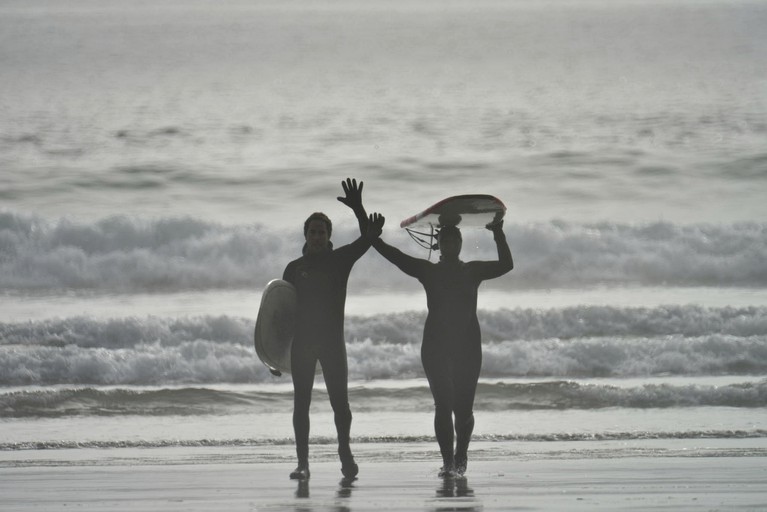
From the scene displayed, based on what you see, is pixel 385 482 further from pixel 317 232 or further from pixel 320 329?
pixel 317 232

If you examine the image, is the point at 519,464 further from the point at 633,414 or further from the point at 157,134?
the point at 157,134

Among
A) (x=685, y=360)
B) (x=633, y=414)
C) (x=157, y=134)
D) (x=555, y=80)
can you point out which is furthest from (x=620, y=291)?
(x=157, y=134)

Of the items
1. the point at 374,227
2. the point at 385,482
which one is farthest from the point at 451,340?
the point at 385,482

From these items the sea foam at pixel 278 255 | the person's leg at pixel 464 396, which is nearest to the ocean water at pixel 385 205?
the sea foam at pixel 278 255

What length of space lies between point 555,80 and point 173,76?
1018cm

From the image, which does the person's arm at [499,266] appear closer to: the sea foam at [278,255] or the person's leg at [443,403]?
the person's leg at [443,403]

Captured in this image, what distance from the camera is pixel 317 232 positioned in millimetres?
7391

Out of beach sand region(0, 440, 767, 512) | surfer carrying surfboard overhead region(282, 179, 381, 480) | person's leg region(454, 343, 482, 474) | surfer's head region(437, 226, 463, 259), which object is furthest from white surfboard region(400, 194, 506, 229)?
beach sand region(0, 440, 767, 512)

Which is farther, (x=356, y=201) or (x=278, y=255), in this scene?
(x=278, y=255)

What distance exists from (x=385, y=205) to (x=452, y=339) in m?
18.8

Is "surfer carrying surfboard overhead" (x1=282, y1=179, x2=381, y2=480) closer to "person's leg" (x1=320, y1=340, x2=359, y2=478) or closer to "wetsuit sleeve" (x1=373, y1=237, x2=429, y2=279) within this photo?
"person's leg" (x1=320, y1=340, x2=359, y2=478)

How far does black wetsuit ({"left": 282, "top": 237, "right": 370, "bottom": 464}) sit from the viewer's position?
7.32 metres

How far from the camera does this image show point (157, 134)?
94.1 ft

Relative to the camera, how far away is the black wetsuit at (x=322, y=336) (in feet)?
24.0
